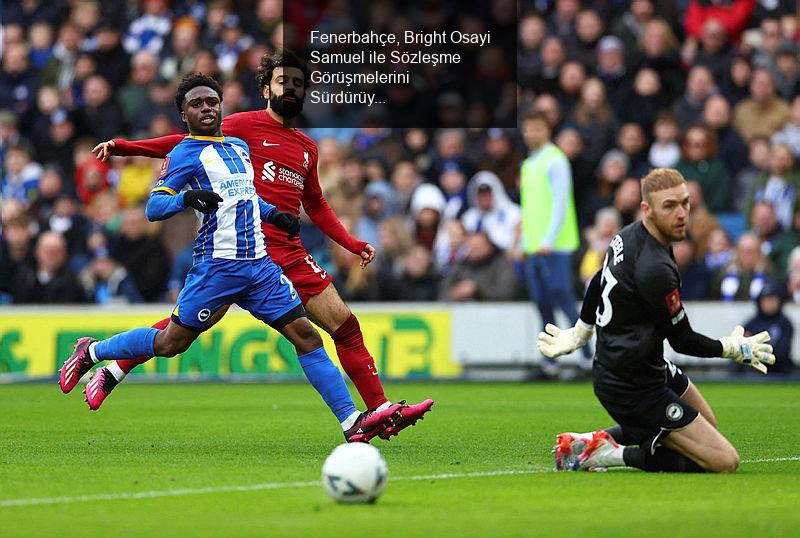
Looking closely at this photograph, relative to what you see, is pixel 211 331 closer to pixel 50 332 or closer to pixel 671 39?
pixel 50 332

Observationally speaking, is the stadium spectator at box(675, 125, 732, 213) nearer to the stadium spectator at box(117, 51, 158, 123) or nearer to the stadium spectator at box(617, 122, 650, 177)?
the stadium spectator at box(617, 122, 650, 177)

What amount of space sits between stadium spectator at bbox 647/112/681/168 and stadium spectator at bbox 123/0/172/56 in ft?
26.0

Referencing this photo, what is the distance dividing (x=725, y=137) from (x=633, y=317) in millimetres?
11221

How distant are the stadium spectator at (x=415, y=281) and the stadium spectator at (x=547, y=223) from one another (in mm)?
1690

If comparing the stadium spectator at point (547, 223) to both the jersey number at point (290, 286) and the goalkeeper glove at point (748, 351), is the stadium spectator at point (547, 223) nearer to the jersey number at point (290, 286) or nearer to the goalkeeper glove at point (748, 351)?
the jersey number at point (290, 286)

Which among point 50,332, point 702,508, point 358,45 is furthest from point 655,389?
point 358,45

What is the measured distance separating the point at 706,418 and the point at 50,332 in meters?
11.0

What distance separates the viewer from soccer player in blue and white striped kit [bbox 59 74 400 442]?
8.75m

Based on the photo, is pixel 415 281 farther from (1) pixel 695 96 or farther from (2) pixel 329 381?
(2) pixel 329 381

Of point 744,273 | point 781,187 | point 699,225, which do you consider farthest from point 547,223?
point 781,187

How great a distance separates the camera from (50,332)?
17.6 metres

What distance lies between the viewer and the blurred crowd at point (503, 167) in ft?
→ 58.2

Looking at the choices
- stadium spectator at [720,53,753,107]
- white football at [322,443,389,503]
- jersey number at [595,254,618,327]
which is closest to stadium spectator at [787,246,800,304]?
stadium spectator at [720,53,753,107]

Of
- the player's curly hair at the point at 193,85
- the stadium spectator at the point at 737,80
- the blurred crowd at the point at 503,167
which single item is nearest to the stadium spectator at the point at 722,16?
the blurred crowd at the point at 503,167
